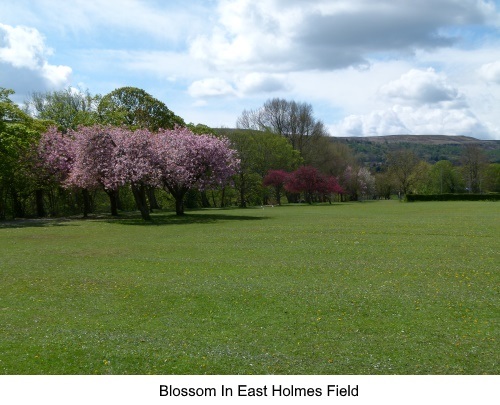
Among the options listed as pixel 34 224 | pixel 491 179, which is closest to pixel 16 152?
pixel 34 224

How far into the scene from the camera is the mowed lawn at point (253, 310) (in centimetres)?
718

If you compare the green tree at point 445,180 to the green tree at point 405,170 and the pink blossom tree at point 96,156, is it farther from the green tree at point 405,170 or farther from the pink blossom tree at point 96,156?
the pink blossom tree at point 96,156

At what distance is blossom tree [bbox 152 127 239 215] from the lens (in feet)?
123

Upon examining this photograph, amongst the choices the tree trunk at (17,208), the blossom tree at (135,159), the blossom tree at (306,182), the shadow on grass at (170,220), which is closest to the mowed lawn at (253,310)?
the shadow on grass at (170,220)

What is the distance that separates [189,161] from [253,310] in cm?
3023

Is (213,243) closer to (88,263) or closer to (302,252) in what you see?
(302,252)

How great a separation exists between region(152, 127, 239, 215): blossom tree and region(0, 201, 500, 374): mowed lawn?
18823 millimetres

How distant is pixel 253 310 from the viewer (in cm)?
994

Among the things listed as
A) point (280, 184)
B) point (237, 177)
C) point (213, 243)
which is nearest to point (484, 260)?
point (213, 243)

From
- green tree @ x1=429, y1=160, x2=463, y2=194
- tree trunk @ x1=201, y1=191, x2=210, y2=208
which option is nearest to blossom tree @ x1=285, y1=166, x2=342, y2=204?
tree trunk @ x1=201, y1=191, x2=210, y2=208

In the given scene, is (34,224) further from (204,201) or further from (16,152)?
(204,201)

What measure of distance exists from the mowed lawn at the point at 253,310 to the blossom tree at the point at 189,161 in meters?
18.8

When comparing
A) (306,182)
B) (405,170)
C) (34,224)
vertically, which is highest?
(405,170)

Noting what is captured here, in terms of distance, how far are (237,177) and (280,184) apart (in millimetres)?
10437
